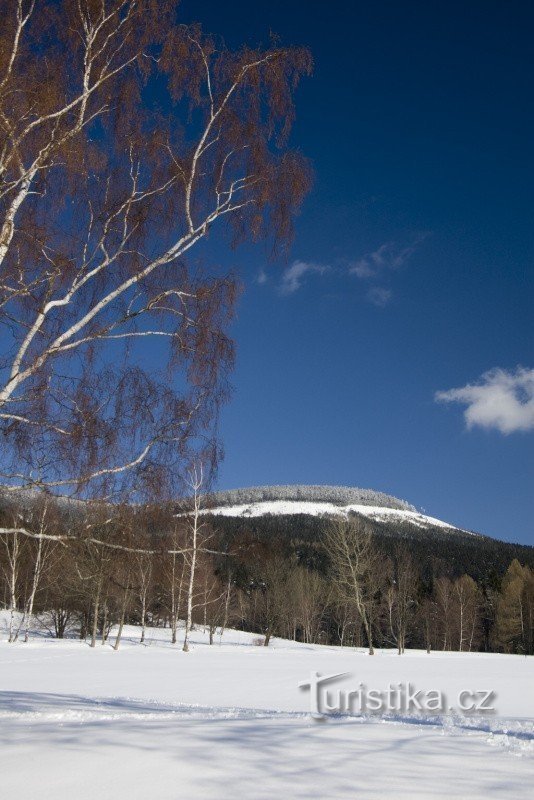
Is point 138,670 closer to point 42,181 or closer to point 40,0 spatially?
point 42,181

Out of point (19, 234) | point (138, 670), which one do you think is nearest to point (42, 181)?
point (19, 234)

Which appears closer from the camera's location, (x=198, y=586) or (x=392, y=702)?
(x=392, y=702)

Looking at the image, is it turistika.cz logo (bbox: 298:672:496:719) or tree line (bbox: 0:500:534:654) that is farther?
turistika.cz logo (bbox: 298:672:496:719)

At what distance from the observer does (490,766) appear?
3.15 metres

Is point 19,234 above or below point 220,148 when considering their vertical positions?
below

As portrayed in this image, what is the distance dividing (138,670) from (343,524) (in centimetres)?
2127

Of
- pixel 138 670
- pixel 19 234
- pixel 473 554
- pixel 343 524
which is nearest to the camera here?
pixel 19 234

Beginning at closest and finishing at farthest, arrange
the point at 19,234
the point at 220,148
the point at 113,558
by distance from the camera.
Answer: the point at 19,234
the point at 113,558
the point at 220,148

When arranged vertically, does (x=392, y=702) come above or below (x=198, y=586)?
below

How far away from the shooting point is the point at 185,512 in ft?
19.9

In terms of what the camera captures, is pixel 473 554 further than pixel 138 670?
Yes

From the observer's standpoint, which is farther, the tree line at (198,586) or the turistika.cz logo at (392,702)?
the turistika.cz logo at (392,702)

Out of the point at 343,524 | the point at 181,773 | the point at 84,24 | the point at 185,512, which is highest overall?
the point at 84,24

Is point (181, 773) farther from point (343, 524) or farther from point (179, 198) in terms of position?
point (343, 524)
